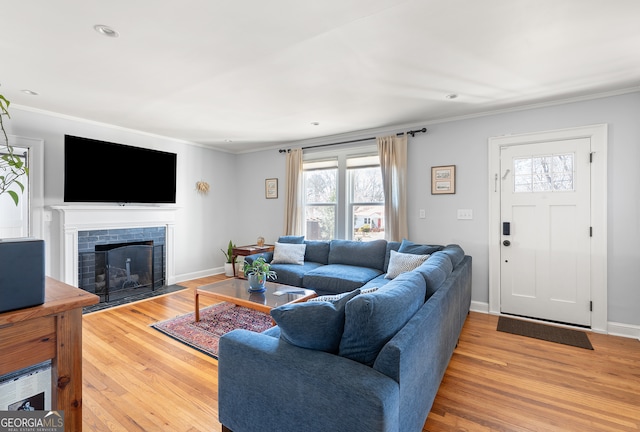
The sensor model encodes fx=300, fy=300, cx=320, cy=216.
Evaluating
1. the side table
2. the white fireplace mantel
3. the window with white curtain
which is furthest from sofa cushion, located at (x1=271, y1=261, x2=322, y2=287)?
the white fireplace mantel

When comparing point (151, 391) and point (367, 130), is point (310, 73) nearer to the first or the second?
point (367, 130)

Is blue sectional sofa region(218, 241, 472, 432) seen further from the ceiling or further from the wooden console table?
the ceiling

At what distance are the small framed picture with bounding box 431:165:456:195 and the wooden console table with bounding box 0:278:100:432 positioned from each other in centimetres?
388

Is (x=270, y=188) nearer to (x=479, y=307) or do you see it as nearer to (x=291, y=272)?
(x=291, y=272)

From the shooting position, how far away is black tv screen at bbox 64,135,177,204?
3928 mm

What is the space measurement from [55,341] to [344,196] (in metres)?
4.13

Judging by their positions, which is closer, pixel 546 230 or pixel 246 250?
pixel 546 230

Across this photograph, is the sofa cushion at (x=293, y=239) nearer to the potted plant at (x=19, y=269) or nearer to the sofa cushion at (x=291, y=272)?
the sofa cushion at (x=291, y=272)

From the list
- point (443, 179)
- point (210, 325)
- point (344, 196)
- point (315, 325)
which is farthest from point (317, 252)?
point (315, 325)

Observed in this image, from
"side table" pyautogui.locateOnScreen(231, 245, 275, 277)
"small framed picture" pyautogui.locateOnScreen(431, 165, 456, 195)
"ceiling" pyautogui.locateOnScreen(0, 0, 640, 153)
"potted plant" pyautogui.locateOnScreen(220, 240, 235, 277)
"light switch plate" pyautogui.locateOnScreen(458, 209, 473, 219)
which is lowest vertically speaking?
"potted plant" pyautogui.locateOnScreen(220, 240, 235, 277)

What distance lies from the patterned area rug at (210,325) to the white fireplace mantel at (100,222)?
63.9 inches

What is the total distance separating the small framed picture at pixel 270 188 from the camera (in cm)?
567

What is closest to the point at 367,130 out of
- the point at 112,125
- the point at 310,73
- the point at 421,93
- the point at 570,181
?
the point at 421,93

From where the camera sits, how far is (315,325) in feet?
4.71
